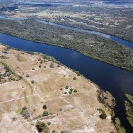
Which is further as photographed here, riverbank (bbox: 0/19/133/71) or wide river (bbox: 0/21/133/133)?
riverbank (bbox: 0/19/133/71)

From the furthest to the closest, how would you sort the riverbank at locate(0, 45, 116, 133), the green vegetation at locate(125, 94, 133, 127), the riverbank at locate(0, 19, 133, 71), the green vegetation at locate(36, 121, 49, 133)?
the riverbank at locate(0, 19, 133, 71), the green vegetation at locate(125, 94, 133, 127), the riverbank at locate(0, 45, 116, 133), the green vegetation at locate(36, 121, 49, 133)

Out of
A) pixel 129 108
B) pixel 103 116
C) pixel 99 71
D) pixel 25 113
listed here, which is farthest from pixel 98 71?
pixel 25 113

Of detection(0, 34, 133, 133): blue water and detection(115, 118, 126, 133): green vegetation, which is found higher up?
detection(115, 118, 126, 133): green vegetation

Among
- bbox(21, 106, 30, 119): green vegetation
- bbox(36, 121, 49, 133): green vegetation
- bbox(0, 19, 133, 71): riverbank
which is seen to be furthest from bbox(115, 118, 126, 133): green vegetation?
bbox(0, 19, 133, 71): riverbank

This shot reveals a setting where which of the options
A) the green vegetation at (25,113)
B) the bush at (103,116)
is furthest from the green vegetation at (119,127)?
the green vegetation at (25,113)

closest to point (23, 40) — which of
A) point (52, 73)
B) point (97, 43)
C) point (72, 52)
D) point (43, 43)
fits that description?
point (43, 43)

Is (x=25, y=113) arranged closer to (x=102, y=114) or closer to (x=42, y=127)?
(x=42, y=127)

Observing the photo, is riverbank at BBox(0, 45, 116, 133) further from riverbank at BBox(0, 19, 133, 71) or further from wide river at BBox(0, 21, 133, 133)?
riverbank at BBox(0, 19, 133, 71)

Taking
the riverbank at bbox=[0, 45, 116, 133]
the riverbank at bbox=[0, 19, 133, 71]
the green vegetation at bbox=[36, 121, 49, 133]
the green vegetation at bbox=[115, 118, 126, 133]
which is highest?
the green vegetation at bbox=[36, 121, 49, 133]

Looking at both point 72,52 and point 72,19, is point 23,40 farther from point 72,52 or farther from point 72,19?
point 72,19
